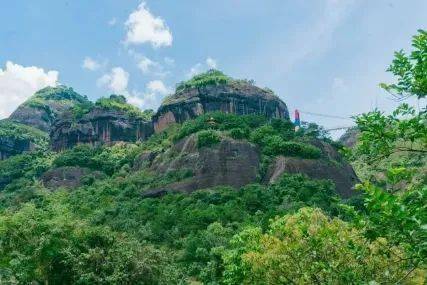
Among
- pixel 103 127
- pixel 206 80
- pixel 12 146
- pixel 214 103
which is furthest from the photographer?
pixel 12 146

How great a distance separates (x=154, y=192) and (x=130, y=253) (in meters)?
35.1

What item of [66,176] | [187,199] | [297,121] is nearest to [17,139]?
[66,176]

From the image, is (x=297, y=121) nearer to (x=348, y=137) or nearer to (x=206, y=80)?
(x=206, y=80)

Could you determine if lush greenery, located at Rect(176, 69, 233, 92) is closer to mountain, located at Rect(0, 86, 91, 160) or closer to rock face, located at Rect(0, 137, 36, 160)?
mountain, located at Rect(0, 86, 91, 160)

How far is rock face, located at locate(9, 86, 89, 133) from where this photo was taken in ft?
456

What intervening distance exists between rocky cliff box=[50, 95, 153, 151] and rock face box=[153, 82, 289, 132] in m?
10.1

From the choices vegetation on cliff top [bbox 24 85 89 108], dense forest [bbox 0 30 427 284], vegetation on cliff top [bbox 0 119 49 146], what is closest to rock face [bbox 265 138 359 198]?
dense forest [bbox 0 30 427 284]

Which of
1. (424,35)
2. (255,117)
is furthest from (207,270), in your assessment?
(255,117)

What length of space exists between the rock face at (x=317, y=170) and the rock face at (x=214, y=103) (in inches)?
939

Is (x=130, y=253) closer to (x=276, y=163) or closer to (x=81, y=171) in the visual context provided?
(x=276, y=163)

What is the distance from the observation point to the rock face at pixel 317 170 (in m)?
61.8

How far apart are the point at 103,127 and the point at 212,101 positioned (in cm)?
2344

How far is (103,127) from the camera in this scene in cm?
9856

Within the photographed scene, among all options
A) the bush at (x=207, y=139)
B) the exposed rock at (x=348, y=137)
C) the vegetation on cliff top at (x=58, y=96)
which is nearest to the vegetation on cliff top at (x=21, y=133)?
the vegetation on cliff top at (x=58, y=96)
